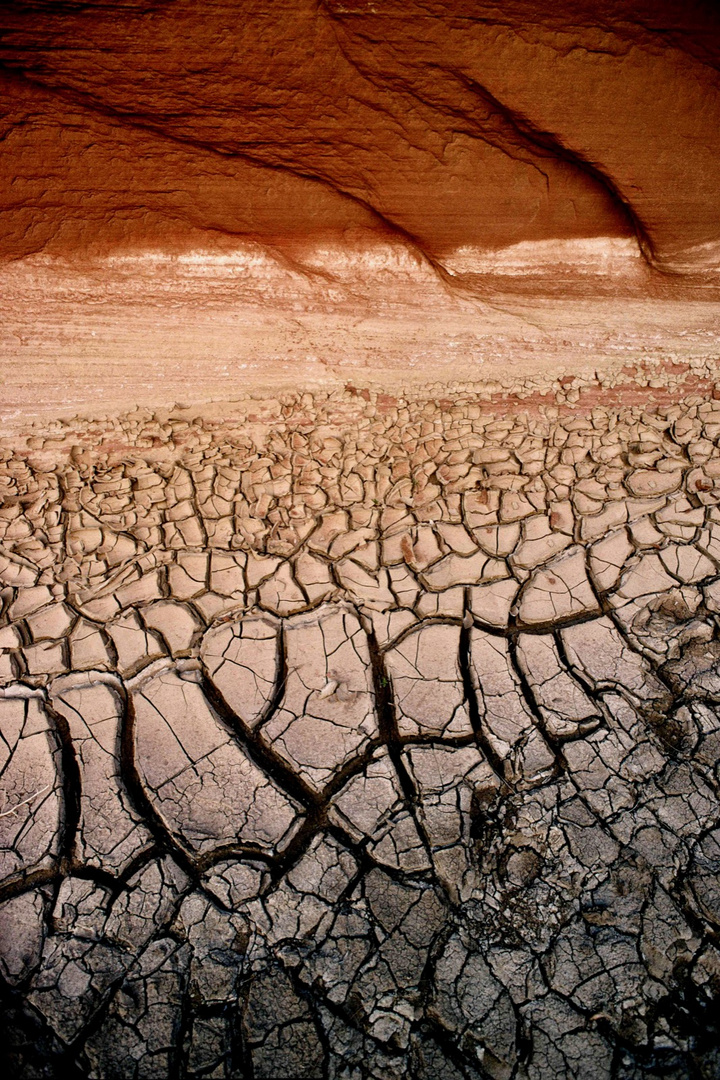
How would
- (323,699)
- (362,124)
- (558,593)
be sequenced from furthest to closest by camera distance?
(362,124), (558,593), (323,699)

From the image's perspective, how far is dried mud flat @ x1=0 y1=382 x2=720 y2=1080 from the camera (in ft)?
4.38

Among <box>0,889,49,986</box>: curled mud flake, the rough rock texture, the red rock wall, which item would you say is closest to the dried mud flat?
<box>0,889,49,986</box>: curled mud flake

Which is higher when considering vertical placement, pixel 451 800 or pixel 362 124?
pixel 362 124

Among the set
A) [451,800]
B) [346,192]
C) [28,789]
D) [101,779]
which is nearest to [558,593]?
[451,800]

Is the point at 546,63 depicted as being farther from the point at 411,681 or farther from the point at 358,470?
the point at 411,681

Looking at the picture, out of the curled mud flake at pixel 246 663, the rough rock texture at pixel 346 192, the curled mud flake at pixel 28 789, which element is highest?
the rough rock texture at pixel 346 192

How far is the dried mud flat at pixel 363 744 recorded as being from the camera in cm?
133

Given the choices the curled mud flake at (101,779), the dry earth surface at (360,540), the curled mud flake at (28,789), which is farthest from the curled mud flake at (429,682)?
the curled mud flake at (28,789)

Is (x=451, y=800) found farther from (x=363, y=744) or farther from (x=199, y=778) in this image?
(x=199, y=778)

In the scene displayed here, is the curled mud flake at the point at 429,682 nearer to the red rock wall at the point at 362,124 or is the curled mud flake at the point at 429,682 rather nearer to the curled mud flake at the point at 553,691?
the curled mud flake at the point at 553,691

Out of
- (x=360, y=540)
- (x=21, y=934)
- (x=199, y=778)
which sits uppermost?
(x=360, y=540)

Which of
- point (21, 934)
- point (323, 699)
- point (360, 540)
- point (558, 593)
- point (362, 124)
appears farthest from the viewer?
point (362, 124)

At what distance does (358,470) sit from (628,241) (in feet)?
5.05

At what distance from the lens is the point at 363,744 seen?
5.76 feet
